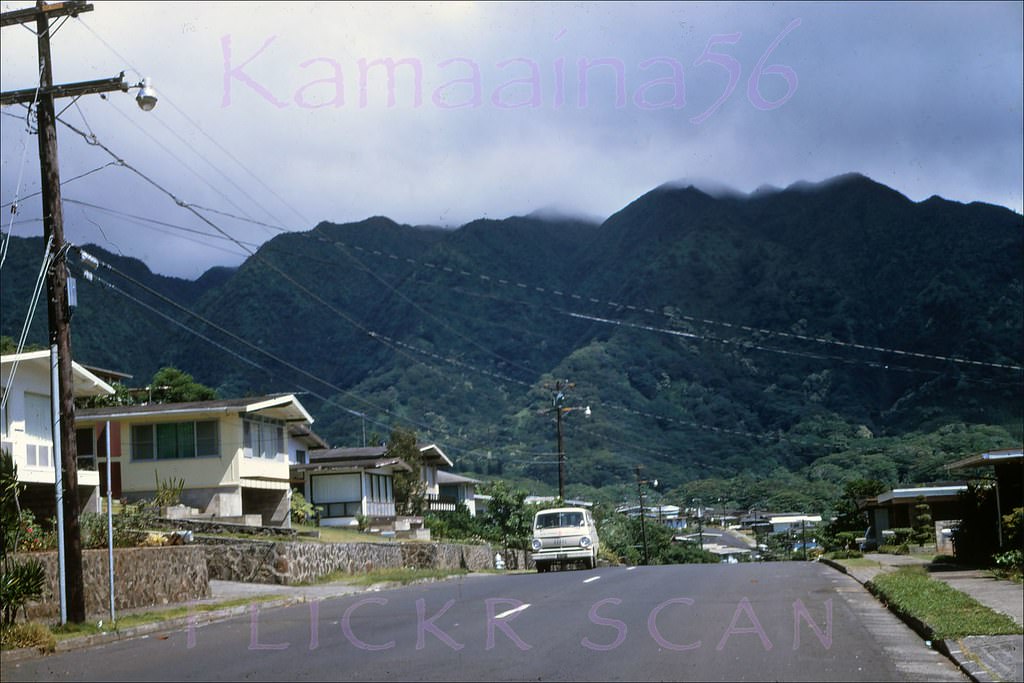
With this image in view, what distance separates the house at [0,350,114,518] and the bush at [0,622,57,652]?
1483cm


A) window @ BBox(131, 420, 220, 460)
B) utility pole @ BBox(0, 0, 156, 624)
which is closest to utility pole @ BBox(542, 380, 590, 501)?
window @ BBox(131, 420, 220, 460)

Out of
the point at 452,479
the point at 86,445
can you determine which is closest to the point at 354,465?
the point at 86,445

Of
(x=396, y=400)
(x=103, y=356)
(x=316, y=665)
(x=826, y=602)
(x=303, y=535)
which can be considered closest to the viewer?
(x=316, y=665)

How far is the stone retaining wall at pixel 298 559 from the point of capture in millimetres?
29031

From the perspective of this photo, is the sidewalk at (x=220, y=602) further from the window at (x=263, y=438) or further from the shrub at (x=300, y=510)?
the shrub at (x=300, y=510)

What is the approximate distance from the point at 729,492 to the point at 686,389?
369 centimetres

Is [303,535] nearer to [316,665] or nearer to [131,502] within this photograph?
[131,502]

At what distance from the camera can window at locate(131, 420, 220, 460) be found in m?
42.0

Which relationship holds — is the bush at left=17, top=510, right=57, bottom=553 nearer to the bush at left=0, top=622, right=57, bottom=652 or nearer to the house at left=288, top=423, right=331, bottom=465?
the bush at left=0, top=622, right=57, bottom=652

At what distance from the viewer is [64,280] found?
61.1ft

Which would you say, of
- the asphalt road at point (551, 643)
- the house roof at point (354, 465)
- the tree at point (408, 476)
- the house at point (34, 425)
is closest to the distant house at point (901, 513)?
the asphalt road at point (551, 643)

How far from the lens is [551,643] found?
13.3m

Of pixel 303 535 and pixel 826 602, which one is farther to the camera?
pixel 303 535

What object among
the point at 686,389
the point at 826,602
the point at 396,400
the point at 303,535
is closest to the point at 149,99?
the point at 686,389
